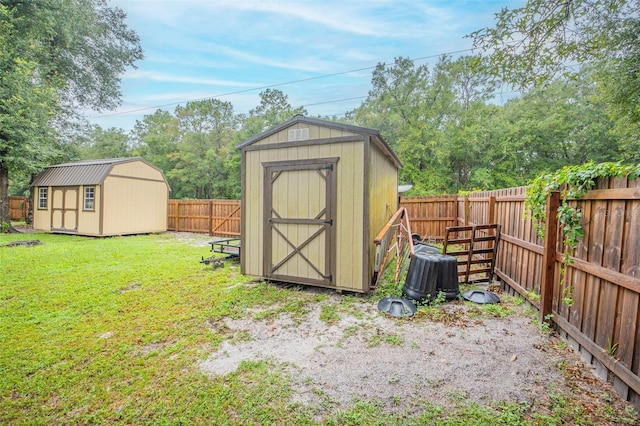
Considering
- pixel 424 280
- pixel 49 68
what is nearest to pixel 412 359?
pixel 424 280

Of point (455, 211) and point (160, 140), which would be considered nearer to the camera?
point (455, 211)

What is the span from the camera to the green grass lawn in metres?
2.00

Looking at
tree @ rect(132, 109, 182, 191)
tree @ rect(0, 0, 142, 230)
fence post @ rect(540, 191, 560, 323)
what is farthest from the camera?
tree @ rect(132, 109, 182, 191)

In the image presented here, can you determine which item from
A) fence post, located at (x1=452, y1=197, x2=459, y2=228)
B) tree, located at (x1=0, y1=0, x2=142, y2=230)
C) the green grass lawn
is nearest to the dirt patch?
the green grass lawn

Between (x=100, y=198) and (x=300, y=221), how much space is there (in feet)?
32.5

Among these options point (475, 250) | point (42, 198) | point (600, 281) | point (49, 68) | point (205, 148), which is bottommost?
point (475, 250)

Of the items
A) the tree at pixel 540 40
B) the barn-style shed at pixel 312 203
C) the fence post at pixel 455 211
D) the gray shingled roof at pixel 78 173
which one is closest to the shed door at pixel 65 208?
the gray shingled roof at pixel 78 173

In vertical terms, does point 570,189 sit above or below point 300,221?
above

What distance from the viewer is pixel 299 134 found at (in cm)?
486

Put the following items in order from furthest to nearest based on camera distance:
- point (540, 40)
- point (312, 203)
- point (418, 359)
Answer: point (312, 203)
point (540, 40)
point (418, 359)

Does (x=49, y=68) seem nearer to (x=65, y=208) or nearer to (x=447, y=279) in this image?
(x=65, y=208)

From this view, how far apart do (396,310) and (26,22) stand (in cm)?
1616

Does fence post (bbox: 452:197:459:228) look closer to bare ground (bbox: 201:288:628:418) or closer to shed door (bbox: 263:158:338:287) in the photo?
bare ground (bbox: 201:288:628:418)

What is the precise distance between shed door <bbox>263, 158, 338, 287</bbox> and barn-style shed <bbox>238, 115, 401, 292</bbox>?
16 millimetres
